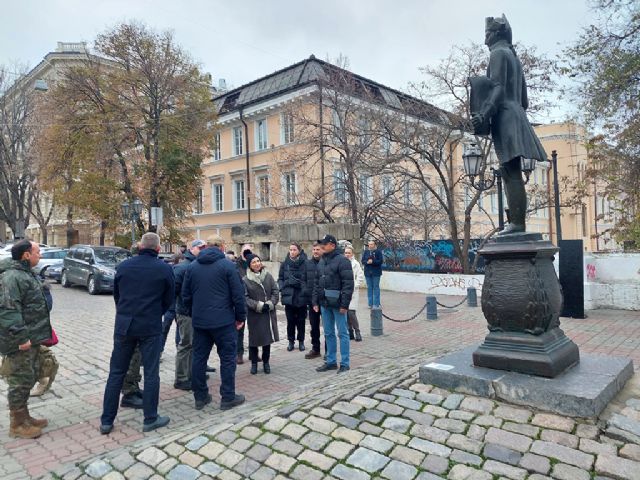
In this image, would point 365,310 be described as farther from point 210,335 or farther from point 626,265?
point 210,335

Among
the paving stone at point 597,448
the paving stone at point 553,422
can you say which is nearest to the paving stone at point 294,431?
the paving stone at point 553,422

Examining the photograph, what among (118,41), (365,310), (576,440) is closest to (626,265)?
(365,310)

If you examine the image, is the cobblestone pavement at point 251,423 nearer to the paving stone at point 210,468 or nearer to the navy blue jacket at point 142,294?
the paving stone at point 210,468

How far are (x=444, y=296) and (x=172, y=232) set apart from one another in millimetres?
15482

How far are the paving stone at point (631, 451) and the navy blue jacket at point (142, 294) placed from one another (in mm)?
4084

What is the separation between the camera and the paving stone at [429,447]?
3.55 meters

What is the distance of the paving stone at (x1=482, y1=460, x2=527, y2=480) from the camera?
10.5 ft

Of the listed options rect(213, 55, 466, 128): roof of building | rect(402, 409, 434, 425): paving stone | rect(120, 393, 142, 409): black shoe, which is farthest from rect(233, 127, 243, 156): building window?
rect(402, 409, 434, 425): paving stone

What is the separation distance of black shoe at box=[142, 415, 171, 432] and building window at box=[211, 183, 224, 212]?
31.4 m

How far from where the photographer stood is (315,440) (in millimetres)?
3887

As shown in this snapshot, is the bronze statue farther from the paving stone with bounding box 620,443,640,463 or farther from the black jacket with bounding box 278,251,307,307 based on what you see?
the black jacket with bounding box 278,251,307,307

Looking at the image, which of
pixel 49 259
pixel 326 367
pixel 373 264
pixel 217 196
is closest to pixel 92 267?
pixel 49 259

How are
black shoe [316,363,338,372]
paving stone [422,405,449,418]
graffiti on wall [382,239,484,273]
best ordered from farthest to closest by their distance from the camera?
graffiti on wall [382,239,484,273] < black shoe [316,363,338,372] < paving stone [422,405,449,418]

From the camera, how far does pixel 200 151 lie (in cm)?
2466
